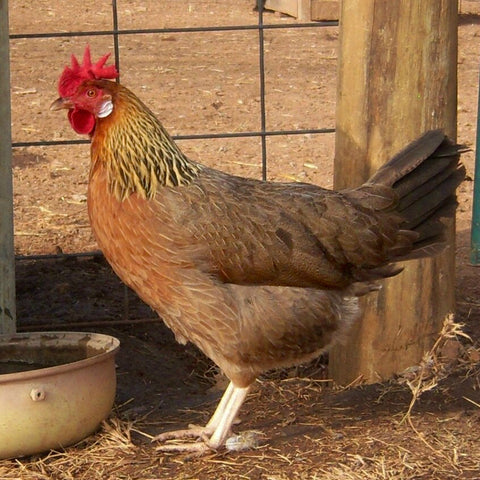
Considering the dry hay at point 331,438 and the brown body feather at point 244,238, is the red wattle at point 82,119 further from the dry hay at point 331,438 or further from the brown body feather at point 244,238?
the dry hay at point 331,438

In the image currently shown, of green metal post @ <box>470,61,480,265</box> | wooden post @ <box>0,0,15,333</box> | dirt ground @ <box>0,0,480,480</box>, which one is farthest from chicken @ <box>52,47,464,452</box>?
green metal post @ <box>470,61,480,265</box>

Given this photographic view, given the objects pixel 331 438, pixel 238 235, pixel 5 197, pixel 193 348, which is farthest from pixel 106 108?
pixel 193 348

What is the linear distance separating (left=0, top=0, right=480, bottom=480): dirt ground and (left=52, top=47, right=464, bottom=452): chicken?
30 cm

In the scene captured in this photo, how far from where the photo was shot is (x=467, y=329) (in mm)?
4906

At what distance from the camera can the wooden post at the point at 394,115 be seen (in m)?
4.15

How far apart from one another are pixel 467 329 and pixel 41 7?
31.4 ft

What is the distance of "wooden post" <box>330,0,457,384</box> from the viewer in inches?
163

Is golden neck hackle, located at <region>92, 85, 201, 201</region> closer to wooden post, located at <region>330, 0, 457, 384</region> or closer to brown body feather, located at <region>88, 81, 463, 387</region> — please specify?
brown body feather, located at <region>88, 81, 463, 387</region>

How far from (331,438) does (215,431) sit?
1.59 ft

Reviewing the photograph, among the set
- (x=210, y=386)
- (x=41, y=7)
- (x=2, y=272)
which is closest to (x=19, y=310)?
(x=2, y=272)

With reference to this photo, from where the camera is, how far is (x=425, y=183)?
399 centimetres

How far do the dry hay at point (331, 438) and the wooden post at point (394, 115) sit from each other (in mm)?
149

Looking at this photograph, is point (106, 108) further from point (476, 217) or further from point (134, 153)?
point (476, 217)

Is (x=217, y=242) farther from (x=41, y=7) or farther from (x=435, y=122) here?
(x=41, y=7)
